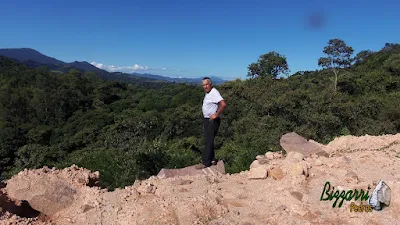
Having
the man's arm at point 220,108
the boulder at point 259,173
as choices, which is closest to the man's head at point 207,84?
the man's arm at point 220,108

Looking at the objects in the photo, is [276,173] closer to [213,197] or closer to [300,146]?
[213,197]

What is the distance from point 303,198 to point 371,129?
53.5ft

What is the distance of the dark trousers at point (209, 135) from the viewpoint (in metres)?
5.71

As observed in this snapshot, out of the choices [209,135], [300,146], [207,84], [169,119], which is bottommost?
[169,119]

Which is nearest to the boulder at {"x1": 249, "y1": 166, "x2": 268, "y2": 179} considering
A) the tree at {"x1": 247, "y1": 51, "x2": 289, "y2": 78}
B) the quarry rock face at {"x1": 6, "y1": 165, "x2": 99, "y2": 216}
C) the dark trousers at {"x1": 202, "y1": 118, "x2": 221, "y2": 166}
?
the dark trousers at {"x1": 202, "y1": 118, "x2": 221, "y2": 166}

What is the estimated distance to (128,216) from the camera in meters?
3.83

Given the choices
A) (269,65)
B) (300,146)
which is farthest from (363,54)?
(300,146)

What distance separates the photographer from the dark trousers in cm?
571

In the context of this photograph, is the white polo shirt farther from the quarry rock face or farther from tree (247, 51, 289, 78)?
tree (247, 51, 289, 78)

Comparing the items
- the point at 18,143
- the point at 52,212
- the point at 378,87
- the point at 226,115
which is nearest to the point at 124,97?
the point at 18,143

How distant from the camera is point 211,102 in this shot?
563 cm

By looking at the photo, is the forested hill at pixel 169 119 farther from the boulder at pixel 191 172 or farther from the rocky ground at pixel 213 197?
the rocky ground at pixel 213 197

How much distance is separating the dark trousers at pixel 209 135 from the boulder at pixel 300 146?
6.77ft

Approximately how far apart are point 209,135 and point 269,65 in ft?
181
